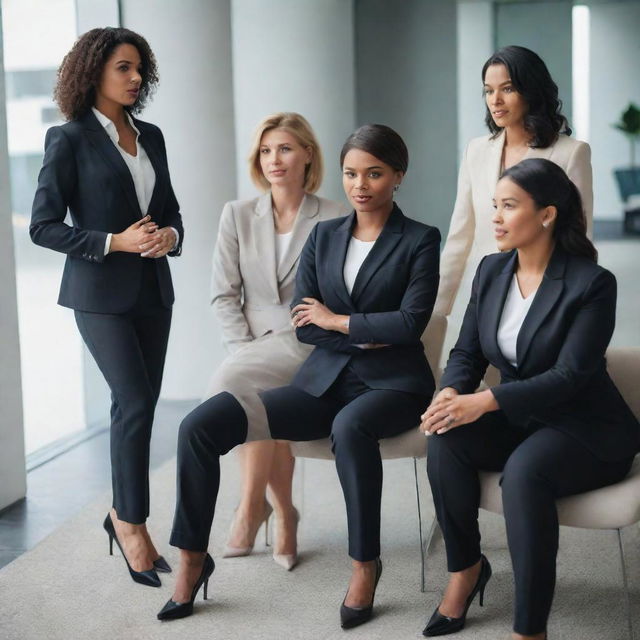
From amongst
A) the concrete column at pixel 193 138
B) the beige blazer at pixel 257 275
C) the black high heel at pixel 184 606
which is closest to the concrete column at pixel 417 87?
the concrete column at pixel 193 138

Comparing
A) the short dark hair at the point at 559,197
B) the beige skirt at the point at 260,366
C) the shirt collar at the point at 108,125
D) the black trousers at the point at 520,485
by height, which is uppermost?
the shirt collar at the point at 108,125

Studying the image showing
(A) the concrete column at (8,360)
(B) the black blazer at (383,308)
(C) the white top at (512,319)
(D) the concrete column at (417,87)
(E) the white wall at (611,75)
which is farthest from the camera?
(E) the white wall at (611,75)

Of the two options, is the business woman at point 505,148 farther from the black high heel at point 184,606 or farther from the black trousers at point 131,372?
the black high heel at point 184,606

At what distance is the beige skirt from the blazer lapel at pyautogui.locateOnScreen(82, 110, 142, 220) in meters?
0.65

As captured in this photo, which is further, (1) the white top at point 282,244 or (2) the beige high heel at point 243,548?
(1) the white top at point 282,244

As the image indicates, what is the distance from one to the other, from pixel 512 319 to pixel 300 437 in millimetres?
746

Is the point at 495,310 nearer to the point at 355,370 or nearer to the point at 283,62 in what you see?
the point at 355,370

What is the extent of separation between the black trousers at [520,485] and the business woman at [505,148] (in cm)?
83

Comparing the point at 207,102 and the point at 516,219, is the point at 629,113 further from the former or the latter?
the point at 516,219

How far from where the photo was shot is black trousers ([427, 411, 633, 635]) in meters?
2.52

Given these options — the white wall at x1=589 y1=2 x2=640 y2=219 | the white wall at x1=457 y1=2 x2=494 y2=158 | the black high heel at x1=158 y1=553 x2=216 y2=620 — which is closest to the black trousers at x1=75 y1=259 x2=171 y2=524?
the black high heel at x1=158 y1=553 x2=216 y2=620

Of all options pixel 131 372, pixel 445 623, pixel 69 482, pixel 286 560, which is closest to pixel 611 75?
pixel 69 482

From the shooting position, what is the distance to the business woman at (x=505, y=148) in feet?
10.9

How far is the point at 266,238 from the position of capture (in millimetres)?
3621
